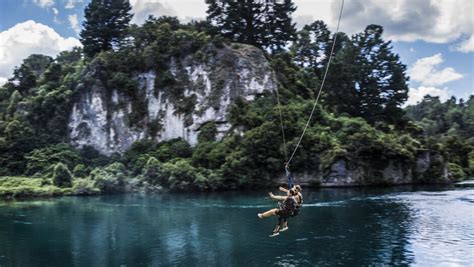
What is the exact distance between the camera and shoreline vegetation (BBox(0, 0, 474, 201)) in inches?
2566

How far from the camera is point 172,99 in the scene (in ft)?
255

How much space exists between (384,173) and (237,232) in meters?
35.7

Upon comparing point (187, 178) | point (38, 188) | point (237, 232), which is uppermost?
point (187, 178)

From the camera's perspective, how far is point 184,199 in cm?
5684

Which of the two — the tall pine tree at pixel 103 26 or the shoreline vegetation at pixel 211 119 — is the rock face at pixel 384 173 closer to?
the shoreline vegetation at pixel 211 119

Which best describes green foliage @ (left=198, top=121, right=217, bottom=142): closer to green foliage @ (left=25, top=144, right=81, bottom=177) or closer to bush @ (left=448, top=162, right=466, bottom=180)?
green foliage @ (left=25, top=144, right=81, bottom=177)

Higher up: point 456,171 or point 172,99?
point 172,99

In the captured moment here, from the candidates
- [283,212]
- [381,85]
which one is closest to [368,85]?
[381,85]

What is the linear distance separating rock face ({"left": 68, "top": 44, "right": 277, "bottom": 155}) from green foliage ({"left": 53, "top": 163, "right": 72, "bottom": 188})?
43.1 ft

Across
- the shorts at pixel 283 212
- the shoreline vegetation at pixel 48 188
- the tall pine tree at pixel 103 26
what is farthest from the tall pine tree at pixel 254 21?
the shorts at pixel 283 212

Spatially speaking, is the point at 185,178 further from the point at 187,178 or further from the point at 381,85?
the point at 381,85

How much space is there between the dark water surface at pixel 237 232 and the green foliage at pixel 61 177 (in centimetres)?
668

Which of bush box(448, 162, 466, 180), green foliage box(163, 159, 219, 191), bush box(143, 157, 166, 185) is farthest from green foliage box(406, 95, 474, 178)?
bush box(143, 157, 166, 185)

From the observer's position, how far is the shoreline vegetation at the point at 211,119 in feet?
214
